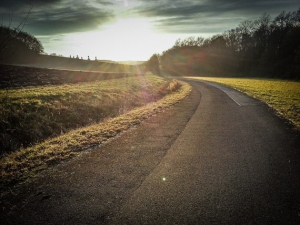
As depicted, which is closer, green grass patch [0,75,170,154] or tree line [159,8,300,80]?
green grass patch [0,75,170,154]

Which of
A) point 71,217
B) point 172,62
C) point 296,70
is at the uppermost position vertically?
point 172,62

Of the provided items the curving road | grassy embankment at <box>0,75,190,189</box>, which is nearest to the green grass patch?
grassy embankment at <box>0,75,190,189</box>

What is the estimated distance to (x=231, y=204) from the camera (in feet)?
13.4

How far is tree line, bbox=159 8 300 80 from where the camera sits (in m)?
60.5

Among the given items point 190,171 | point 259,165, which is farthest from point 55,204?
point 259,165

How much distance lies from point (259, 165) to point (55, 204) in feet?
18.2

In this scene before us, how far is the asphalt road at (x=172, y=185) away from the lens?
3.79m

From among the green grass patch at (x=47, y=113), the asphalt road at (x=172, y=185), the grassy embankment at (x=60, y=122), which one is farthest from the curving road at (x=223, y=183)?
the green grass patch at (x=47, y=113)

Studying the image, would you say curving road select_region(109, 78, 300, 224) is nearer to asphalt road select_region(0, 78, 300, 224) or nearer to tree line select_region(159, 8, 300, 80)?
asphalt road select_region(0, 78, 300, 224)

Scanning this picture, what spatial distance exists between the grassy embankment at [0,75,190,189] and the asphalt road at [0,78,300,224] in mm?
811

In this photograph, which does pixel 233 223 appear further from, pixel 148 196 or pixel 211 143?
pixel 211 143

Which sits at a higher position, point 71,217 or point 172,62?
point 172,62

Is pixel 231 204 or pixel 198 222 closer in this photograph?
pixel 198 222

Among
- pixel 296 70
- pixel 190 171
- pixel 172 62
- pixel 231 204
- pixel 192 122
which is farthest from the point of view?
pixel 172 62
